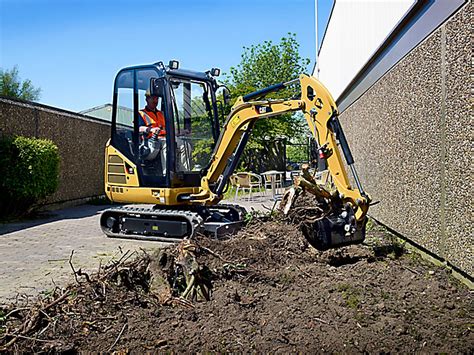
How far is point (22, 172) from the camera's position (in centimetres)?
1200

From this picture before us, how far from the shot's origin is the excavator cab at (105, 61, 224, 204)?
8.90 m

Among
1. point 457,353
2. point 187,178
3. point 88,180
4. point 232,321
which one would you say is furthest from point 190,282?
point 88,180

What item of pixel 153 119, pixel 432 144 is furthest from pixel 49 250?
pixel 432 144

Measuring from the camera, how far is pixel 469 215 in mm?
5012

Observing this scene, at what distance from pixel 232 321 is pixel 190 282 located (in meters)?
0.75

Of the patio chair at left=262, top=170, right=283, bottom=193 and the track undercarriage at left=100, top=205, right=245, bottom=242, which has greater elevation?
the patio chair at left=262, top=170, right=283, bottom=193

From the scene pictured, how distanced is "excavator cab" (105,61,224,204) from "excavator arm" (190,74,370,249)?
89 cm

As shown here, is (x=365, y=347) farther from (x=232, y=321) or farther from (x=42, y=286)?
(x=42, y=286)

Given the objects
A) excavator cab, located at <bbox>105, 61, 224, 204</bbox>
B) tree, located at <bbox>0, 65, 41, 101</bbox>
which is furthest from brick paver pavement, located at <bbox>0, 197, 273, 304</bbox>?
tree, located at <bbox>0, 65, 41, 101</bbox>

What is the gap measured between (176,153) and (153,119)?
29.2 inches

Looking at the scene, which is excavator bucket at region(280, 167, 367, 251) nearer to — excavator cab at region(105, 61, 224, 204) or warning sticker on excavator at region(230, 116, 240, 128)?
warning sticker on excavator at region(230, 116, 240, 128)

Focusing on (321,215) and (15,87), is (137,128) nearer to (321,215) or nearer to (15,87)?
(321,215)

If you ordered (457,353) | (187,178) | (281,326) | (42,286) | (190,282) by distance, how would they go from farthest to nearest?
(187,178) → (42,286) → (190,282) → (281,326) → (457,353)

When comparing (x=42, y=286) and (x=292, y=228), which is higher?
(x=292, y=228)
